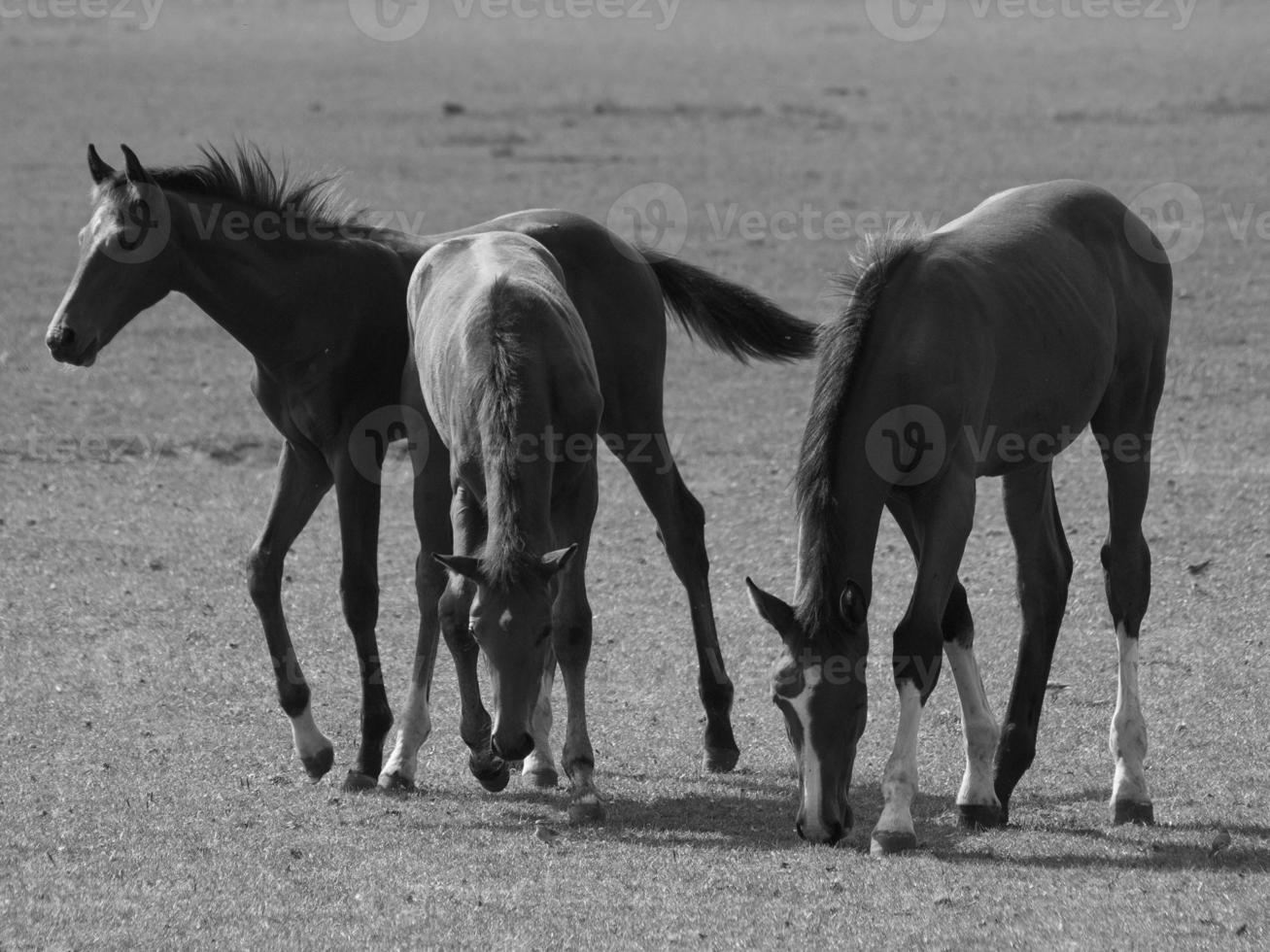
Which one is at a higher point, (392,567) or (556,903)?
(392,567)

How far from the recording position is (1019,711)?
25.2 feet

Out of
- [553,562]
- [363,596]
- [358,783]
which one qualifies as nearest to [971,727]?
[553,562]

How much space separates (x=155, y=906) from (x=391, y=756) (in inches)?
78.5

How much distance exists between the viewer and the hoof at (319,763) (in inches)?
321

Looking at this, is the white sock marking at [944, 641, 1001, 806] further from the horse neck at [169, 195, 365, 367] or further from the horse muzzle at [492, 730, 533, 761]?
the horse neck at [169, 195, 365, 367]

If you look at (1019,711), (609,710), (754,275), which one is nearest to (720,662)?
(609,710)

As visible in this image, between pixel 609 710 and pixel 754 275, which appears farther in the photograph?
pixel 754 275

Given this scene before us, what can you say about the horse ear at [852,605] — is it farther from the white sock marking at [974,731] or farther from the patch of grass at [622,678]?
the white sock marking at [974,731]

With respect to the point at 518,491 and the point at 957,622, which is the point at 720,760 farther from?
the point at 518,491

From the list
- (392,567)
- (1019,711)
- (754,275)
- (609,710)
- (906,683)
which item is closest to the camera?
(906,683)

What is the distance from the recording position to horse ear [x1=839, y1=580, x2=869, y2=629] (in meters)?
6.31

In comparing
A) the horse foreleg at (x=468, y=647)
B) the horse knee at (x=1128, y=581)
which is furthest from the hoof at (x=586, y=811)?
the horse knee at (x=1128, y=581)

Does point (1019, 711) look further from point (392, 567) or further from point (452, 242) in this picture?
point (392, 567)

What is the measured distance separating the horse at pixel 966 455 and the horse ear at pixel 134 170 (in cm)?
315
